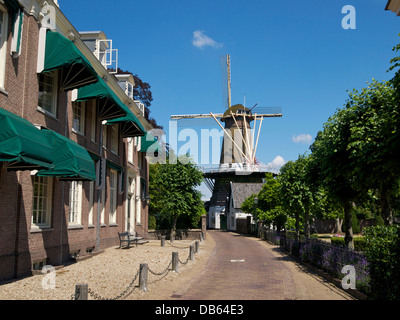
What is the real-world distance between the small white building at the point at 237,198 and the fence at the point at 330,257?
31.8 metres

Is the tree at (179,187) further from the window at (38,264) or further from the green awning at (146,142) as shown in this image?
the window at (38,264)

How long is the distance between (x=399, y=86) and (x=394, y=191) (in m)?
7.10

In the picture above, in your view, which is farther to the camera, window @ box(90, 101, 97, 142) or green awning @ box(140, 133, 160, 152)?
green awning @ box(140, 133, 160, 152)

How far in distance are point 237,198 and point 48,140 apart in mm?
45488

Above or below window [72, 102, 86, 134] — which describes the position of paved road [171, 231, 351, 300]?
below

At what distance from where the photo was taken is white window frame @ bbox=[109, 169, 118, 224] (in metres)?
22.4

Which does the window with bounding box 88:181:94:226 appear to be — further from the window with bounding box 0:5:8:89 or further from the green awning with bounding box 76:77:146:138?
the window with bounding box 0:5:8:89

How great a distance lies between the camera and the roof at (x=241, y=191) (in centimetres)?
5559

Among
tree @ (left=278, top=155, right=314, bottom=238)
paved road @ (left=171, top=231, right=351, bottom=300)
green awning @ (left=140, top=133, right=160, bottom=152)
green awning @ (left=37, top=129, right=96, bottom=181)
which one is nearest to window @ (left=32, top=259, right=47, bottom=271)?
green awning @ (left=37, top=129, right=96, bottom=181)

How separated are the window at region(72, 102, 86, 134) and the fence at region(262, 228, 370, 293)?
1145 centimetres

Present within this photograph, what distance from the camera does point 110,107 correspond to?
18.6m

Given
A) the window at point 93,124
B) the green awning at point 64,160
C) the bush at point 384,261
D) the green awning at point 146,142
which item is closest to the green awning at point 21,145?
the green awning at point 64,160

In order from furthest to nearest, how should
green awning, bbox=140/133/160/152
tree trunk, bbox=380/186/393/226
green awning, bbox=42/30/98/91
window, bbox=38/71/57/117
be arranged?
green awning, bbox=140/133/160/152
window, bbox=38/71/57/117
tree trunk, bbox=380/186/393/226
green awning, bbox=42/30/98/91
